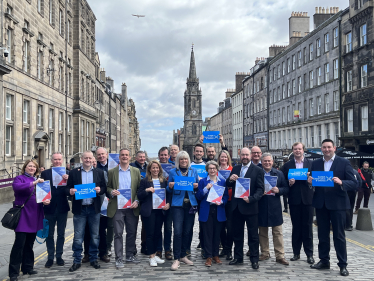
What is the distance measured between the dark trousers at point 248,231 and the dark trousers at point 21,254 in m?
3.88

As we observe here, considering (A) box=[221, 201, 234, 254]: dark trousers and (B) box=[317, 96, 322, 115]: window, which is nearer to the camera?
(A) box=[221, 201, 234, 254]: dark trousers

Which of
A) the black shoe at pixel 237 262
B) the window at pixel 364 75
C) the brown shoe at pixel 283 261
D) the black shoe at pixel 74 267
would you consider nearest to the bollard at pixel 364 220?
the brown shoe at pixel 283 261

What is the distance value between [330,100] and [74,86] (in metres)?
24.6

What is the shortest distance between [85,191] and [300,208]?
14.3ft

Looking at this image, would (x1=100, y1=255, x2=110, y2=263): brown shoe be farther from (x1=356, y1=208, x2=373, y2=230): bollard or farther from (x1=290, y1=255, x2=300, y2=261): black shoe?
(x1=356, y1=208, x2=373, y2=230): bollard

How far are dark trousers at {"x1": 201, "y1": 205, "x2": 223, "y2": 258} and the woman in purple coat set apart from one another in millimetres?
3064

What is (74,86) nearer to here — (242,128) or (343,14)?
(343,14)

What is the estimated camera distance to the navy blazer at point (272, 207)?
7988 millimetres

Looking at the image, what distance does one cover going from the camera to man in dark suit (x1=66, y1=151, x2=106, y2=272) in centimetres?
765

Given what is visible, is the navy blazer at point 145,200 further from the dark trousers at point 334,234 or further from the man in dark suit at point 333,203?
the dark trousers at point 334,234

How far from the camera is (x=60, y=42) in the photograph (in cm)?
3481

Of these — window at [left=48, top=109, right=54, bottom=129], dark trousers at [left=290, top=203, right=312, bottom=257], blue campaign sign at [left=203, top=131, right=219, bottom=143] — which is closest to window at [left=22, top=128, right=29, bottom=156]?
window at [left=48, top=109, right=54, bottom=129]

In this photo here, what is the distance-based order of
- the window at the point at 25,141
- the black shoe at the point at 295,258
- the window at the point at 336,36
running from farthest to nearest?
the window at the point at 336,36 → the window at the point at 25,141 → the black shoe at the point at 295,258

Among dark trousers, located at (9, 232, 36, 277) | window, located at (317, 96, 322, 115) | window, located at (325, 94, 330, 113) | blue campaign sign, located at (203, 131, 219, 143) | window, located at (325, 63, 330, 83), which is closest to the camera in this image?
dark trousers, located at (9, 232, 36, 277)
